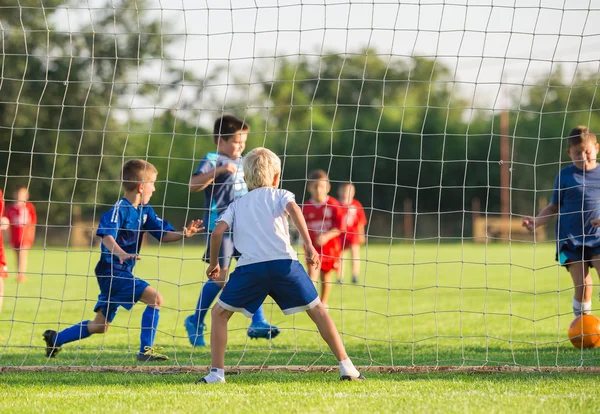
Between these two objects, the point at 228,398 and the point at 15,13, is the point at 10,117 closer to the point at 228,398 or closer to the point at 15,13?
the point at 15,13

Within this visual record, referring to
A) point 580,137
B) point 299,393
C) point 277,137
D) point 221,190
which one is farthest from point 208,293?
point 277,137

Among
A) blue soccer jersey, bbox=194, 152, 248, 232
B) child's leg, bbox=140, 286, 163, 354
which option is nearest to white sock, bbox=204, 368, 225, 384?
child's leg, bbox=140, 286, 163, 354

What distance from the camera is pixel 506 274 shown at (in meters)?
18.4

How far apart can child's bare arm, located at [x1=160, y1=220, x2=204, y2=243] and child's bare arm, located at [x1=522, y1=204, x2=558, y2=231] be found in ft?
8.45

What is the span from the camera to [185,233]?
19.5 ft

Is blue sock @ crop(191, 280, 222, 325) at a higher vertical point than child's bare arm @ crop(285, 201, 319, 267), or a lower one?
lower

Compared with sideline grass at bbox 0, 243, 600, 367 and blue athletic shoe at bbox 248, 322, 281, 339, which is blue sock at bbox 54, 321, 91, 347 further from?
blue athletic shoe at bbox 248, 322, 281, 339

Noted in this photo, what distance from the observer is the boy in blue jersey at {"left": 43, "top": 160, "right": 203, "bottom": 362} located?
19.9 feet

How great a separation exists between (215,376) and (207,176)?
219cm

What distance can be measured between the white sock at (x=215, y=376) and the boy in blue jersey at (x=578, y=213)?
2.88 m

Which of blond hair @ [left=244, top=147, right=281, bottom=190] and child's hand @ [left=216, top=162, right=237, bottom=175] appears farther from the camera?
child's hand @ [left=216, top=162, right=237, bottom=175]

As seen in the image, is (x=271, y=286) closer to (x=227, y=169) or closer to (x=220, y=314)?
(x=220, y=314)

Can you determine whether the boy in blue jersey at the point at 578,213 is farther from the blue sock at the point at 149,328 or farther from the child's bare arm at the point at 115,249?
the child's bare arm at the point at 115,249

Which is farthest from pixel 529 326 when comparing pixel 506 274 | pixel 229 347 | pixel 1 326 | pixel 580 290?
pixel 506 274
